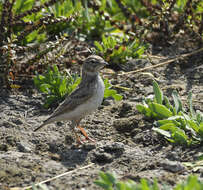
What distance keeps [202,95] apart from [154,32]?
241 centimetres

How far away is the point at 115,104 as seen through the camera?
6.52 metres

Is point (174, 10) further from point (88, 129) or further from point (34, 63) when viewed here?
point (88, 129)

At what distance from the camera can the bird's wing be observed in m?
5.53

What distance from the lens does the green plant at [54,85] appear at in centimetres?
641

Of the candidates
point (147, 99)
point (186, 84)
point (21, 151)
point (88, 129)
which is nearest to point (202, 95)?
point (186, 84)

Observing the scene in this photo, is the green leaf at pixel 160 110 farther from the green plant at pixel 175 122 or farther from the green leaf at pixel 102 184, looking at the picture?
the green leaf at pixel 102 184

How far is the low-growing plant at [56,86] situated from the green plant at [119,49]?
98cm

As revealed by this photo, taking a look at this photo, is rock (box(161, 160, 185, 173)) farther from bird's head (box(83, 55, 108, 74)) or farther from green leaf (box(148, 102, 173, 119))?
bird's head (box(83, 55, 108, 74))

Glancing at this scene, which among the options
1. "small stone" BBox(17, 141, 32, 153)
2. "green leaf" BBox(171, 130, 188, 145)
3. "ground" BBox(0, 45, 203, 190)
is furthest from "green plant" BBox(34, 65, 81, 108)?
"green leaf" BBox(171, 130, 188, 145)

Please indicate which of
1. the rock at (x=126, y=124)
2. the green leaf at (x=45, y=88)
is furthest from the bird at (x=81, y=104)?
the green leaf at (x=45, y=88)

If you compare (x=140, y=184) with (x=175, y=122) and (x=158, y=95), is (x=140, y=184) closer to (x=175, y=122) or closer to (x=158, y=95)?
(x=175, y=122)

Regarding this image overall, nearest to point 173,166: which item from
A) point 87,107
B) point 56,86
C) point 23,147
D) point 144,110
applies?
point 144,110

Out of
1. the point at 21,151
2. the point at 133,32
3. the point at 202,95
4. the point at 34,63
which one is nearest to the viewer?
the point at 21,151

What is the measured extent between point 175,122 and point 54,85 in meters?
2.07
